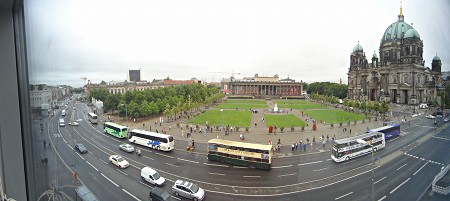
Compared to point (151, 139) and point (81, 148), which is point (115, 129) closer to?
point (81, 148)

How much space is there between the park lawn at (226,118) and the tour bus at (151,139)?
0.89m

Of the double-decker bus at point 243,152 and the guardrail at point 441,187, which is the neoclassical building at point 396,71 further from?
the double-decker bus at point 243,152

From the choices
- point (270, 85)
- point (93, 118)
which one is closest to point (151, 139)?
point (93, 118)

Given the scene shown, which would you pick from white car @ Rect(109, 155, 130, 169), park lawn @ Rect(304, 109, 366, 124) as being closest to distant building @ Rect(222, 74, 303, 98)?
park lawn @ Rect(304, 109, 366, 124)

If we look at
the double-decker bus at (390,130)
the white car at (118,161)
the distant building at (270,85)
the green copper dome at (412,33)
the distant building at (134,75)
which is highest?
the green copper dome at (412,33)

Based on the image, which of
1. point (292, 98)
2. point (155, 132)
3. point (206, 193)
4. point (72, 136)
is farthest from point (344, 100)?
point (72, 136)

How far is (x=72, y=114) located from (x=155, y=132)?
1.59 meters

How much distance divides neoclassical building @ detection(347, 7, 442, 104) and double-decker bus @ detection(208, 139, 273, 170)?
1688mm

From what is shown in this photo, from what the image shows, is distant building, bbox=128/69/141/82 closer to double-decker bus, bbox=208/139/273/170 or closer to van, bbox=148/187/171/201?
double-decker bus, bbox=208/139/273/170

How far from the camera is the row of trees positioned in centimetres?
480

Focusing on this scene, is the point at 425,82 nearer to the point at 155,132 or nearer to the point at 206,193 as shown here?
the point at 206,193

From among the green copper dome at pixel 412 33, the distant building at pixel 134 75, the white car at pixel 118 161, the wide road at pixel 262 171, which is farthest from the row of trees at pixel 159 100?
the green copper dome at pixel 412 33

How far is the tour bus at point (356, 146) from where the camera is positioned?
2.39 m

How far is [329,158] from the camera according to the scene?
9.00 feet
